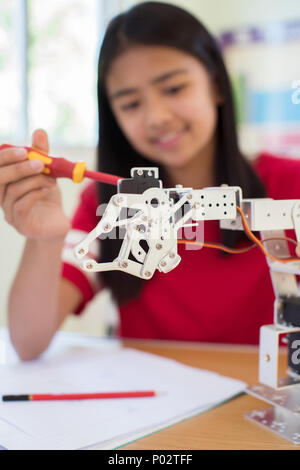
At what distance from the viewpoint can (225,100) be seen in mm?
858

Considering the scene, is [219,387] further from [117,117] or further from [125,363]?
[117,117]

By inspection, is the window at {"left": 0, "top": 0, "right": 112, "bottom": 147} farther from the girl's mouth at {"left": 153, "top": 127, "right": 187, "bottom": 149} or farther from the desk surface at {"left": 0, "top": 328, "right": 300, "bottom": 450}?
the desk surface at {"left": 0, "top": 328, "right": 300, "bottom": 450}

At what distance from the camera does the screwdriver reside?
0.50 meters

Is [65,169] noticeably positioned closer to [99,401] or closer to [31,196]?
[31,196]

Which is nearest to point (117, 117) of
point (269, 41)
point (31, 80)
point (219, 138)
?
point (219, 138)

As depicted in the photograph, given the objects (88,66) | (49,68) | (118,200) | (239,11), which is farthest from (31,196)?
(239,11)

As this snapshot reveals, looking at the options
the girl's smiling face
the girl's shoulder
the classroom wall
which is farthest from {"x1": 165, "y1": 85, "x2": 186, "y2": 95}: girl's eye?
the classroom wall

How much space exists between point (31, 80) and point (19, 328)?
48.9 inches

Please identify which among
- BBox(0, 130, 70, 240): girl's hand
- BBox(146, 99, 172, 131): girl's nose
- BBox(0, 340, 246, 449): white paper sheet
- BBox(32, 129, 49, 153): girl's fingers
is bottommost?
BBox(0, 340, 246, 449): white paper sheet

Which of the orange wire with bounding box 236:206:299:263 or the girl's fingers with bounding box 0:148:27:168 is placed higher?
the girl's fingers with bounding box 0:148:27:168

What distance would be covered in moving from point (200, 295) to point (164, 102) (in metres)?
0.36

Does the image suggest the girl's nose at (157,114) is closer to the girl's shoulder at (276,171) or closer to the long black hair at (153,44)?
the long black hair at (153,44)

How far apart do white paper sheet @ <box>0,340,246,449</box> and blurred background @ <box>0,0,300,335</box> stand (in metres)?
0.96
